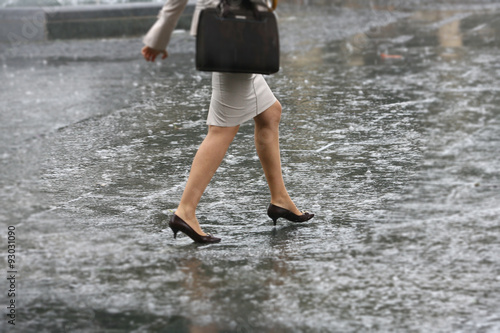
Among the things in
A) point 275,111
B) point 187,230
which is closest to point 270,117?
point 275,111

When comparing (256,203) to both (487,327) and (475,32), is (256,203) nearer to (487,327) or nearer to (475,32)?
(487,327)

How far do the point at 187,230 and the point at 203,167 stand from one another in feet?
1.16

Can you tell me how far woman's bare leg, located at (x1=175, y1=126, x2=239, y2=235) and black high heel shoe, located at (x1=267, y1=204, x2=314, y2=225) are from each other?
0.44m

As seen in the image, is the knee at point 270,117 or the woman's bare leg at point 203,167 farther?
the knee at point 270,117

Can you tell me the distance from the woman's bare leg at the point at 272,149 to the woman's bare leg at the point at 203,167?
19 cm

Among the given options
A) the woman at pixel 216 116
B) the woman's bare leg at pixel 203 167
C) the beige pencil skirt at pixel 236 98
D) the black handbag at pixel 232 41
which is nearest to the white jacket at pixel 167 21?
the woman at pixel 216 116

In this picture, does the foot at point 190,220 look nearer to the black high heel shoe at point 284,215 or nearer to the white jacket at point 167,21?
the black high heel shoe at point 284,215

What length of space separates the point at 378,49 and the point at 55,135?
6.36 meters

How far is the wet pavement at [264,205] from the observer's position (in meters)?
3.65

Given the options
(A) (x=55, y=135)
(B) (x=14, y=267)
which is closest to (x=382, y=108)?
(A) (x=55, y=135)

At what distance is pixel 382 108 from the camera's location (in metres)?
8.25

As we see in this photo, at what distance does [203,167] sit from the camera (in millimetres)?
4648

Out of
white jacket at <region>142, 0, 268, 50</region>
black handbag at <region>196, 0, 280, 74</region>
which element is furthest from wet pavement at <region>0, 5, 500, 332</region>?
white jacket at <region>142, 0, 268, 50</region>

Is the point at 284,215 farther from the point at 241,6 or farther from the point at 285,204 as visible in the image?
the point at 241,6
